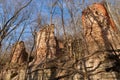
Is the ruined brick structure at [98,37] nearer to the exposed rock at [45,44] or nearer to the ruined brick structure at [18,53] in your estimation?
the exposed rock at [45,44]

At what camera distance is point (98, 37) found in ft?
54.7

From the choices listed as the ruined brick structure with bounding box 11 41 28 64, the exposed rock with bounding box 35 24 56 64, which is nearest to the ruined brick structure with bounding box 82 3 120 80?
the exposed rock with bounding box 35 24 56 64

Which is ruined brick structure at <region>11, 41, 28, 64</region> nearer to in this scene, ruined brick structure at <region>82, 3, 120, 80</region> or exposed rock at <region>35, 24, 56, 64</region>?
exposed rock at <region>35, 24, 56, 64</region>

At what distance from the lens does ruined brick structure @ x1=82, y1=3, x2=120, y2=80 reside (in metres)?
15.2

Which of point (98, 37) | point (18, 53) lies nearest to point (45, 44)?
point (18, 53)

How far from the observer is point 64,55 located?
19.2 meters

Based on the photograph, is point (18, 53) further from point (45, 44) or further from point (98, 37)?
point (98, 37)

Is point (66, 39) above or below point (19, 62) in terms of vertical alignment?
above

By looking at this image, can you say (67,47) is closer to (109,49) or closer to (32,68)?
(32,68)

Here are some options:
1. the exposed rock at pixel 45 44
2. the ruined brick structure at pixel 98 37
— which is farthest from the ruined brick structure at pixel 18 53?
the ruined brick structure at pixel 98 37

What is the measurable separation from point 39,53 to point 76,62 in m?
4.27

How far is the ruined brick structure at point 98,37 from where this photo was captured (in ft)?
49.8

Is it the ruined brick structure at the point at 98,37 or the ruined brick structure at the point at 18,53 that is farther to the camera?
the ruined brick structure at the point at 18,53

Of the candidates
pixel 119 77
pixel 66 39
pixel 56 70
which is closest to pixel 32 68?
pixel 56 70
